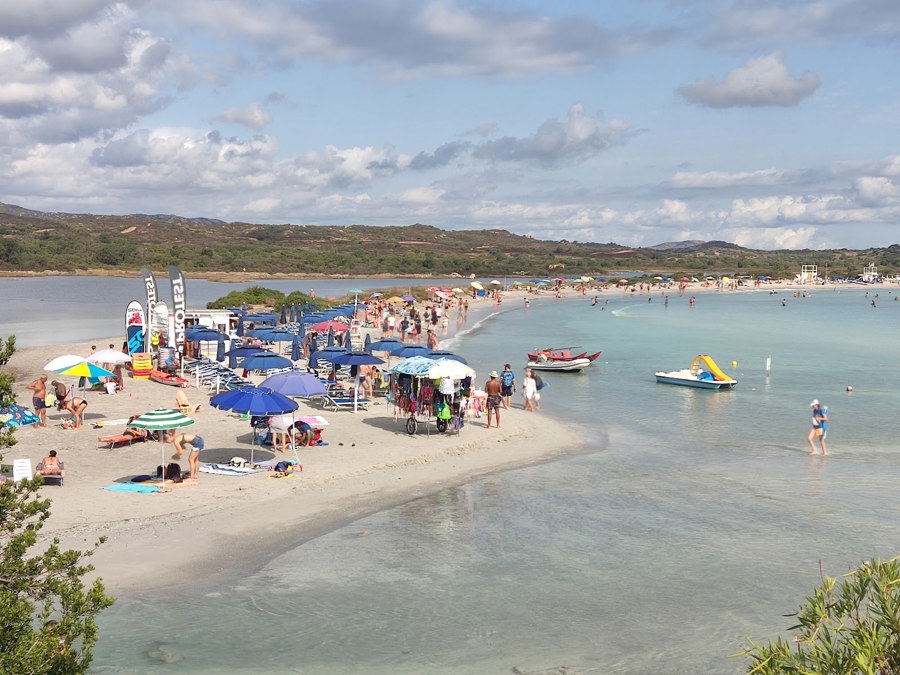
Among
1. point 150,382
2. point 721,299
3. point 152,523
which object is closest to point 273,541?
point 152,523

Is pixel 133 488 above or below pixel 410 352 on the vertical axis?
below

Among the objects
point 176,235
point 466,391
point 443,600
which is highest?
point 176,235

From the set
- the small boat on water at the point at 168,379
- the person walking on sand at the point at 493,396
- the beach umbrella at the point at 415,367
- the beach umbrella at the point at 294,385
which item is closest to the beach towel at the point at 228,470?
the beach umbrella at the point at 294,385

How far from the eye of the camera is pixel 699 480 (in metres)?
17.4

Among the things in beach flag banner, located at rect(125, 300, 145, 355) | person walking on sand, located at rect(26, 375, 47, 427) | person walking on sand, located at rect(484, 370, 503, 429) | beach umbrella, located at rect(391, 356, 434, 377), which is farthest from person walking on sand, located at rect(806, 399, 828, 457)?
beach flag banner, located at rect(125, 300, 145, 355)

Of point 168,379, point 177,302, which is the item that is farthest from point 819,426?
point 177,302

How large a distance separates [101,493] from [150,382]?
12.7 metres

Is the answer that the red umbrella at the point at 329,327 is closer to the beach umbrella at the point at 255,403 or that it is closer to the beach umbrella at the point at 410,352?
the beach umbrella at the point at 410,352

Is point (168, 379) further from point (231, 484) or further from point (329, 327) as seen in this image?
point (231, 484)

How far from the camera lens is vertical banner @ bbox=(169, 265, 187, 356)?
2720 centimetres

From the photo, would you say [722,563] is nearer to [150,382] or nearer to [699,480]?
[699,480]

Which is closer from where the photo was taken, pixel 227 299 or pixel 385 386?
pixel 385 386

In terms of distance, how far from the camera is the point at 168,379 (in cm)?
2608

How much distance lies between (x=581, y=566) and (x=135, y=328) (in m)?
20.4
